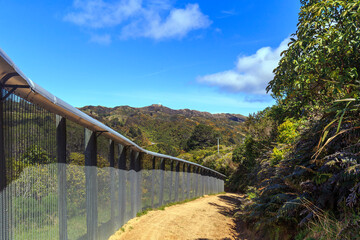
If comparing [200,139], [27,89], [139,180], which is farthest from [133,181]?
[200,139]

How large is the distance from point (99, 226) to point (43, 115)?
11.3 feet

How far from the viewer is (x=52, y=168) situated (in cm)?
422

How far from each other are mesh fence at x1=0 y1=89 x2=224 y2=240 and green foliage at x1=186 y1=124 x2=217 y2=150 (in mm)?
74128

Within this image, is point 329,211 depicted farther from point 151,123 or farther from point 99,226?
point 151,123

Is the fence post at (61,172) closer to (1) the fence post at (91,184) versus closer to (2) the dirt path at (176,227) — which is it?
(1) the fence post at (91,184)

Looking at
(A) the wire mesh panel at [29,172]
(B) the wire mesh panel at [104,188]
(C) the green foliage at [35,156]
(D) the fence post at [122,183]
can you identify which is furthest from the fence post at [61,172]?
(D) the fence post at [122,183]

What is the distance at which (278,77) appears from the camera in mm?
8766

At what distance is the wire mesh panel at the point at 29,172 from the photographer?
3170 millimetres

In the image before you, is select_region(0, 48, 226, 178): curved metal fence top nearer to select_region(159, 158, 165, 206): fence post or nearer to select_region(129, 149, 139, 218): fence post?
select_region(129, 149, 139, 218): fence post

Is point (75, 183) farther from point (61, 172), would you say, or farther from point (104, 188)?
point (104, 188)

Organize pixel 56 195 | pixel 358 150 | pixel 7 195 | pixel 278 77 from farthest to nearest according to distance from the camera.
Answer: pixel 278 77 < pixel 358 150 < pixel 56 195 < pixel 7 195

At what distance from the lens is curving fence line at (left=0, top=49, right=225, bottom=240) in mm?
3172

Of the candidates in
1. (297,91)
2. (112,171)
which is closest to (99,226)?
(112,171)

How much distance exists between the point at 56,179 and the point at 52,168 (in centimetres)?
21
